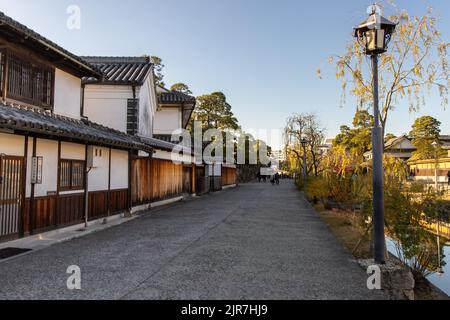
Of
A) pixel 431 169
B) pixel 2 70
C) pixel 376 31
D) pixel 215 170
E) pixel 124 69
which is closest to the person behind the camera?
pixel 376 31

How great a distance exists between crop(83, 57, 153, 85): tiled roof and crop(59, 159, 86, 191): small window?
6.39 meters

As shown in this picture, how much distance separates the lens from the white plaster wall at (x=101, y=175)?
11.2 metres

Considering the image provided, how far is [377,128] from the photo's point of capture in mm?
6000

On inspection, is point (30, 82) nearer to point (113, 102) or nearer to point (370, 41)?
point (113, 102)

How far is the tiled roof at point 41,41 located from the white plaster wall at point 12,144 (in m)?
2.76

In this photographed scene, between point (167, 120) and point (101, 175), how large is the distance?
13.4 meters

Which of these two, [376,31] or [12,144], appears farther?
[12,144]

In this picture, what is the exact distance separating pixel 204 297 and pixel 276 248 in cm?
371

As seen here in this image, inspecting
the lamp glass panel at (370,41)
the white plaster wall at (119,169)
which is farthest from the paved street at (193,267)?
the lamp glass panel at (370,41)

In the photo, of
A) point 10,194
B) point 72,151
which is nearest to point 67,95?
point 72,151

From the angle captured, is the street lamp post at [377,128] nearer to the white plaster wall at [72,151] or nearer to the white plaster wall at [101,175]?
the white plaster wall at [72,151]
